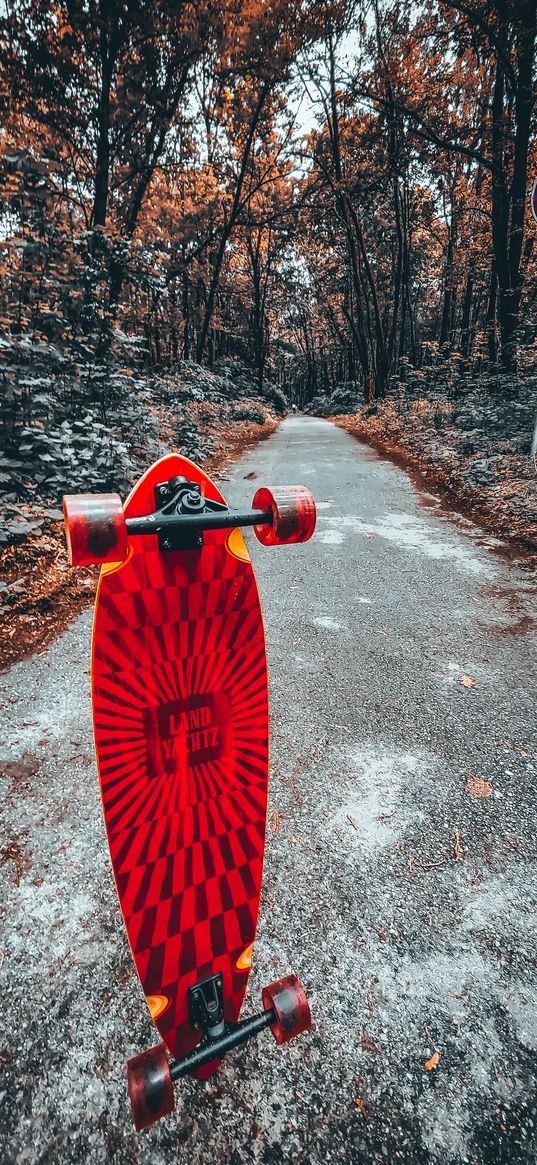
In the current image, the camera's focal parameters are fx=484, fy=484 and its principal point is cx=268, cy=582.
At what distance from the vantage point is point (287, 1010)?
1227 millimetres

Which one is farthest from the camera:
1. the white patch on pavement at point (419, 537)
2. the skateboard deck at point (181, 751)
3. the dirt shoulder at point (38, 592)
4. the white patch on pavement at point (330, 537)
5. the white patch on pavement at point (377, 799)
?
the white patch on pavement at point (330, 537)

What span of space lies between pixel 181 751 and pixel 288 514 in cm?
67

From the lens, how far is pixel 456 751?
242cm

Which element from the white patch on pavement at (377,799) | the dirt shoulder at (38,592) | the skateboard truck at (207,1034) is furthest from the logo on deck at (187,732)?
the dirt shoulder at (38,592)

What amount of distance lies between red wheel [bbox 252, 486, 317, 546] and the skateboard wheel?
1211 mm

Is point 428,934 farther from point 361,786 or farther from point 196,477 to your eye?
point 196,477

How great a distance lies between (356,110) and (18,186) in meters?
14.9

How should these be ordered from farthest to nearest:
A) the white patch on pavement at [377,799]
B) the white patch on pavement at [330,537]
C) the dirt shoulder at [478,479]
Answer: the dirt shoulder at [478,479] → the white patch on pavement at [330,537] → the white patch on pavement at [377,799]

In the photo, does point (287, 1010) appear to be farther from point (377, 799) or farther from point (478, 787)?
point (478, 787)

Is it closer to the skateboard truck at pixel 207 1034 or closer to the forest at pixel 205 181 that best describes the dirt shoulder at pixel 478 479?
the forest at pixel 205 181

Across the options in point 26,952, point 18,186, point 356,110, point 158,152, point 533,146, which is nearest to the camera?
point 26,952

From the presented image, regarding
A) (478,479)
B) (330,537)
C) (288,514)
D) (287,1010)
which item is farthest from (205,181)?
(287,1010)

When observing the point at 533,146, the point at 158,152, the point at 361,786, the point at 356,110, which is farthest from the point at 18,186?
the point at 356,110

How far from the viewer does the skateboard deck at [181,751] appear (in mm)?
1176
